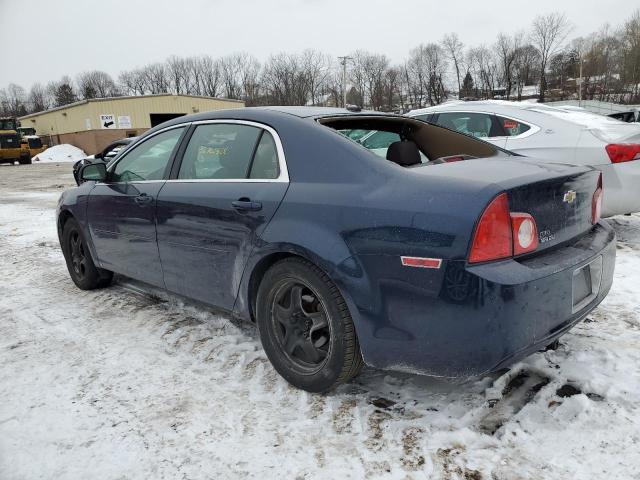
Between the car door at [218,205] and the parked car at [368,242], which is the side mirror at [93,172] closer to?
the parked car at [368,242]

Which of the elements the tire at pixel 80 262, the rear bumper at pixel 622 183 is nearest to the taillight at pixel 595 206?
the rear bumper at pixel 622 183

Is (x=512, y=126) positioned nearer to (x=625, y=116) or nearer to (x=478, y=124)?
(x=478, y=124)

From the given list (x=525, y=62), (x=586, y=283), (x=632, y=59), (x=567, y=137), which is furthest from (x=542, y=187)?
(x=525, y=62)

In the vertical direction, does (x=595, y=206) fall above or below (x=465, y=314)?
above

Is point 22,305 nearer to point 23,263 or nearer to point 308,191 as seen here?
point 23,263

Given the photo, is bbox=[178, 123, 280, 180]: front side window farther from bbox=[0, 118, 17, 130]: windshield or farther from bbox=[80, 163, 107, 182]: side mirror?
bbox=[0, 118, 17, 130]: windshield

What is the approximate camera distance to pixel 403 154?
9.62 ft

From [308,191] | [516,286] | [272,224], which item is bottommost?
[516,286]

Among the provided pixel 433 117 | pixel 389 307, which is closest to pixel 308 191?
pixel 389 307

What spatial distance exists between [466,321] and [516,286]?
0.81ft

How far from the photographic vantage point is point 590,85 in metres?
77.6

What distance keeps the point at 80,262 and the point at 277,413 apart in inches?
119

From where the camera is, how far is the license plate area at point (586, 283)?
2.34m

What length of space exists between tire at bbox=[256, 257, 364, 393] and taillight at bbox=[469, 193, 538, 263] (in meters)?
0.71
